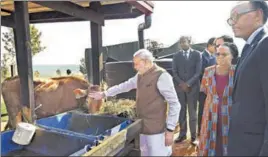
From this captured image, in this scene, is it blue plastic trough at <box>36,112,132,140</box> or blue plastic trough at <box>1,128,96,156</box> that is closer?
blue plastic trough at <box>1,128,96,156</box>

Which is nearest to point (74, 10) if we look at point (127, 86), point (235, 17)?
point (127, 86)

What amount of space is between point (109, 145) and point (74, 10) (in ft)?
6.77

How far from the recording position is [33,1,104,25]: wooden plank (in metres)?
2.70

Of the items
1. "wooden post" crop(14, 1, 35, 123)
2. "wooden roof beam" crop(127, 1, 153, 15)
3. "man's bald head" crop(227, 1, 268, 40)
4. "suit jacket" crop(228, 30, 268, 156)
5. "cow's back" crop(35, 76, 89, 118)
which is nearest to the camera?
"suit jacket" crop(228, 30, 268, 156)

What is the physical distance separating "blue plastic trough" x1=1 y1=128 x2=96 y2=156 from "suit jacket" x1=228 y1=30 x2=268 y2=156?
3.33 ft

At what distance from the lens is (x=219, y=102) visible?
214cm

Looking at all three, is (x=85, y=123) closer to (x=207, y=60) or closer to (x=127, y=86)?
(x=127, y=86)

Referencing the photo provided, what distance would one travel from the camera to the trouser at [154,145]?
87.7 inches

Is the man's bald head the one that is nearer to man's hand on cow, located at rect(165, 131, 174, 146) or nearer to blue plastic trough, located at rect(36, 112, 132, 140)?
man's hand on cow, located at rect(165, 131, 174, 146)

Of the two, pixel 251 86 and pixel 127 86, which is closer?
pixel 251 86

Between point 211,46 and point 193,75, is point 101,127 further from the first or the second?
point 211,46

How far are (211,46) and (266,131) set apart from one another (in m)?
2.39

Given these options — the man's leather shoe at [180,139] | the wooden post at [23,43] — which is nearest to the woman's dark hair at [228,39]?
the man's leather shoe at [180,139]

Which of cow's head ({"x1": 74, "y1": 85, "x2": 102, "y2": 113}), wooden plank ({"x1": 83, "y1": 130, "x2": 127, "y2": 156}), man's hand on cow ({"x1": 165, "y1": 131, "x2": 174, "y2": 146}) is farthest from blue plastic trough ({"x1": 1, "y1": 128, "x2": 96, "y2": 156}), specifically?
cow's head ({"x1": 74, "y1": 85, "x2": 102, "y2": 113})
